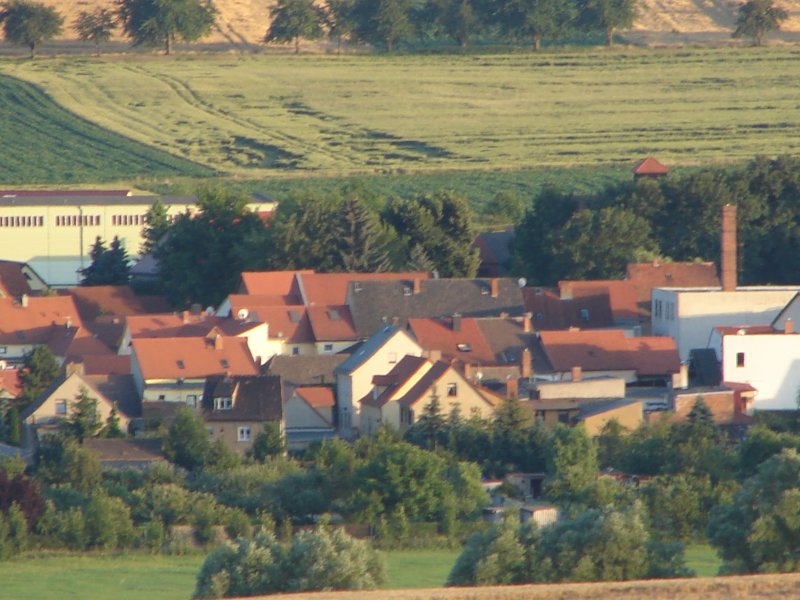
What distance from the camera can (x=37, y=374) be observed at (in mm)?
51438

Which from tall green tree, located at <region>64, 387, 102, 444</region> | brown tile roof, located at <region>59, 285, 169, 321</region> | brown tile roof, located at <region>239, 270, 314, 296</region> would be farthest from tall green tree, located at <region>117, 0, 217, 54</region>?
tall green tree, located at <region>64, 387, 102, 444</region>

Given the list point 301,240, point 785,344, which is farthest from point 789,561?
point 301,240

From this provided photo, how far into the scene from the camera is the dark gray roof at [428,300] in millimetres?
57344

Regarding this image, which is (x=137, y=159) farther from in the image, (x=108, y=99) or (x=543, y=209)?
(x=543, y=209)

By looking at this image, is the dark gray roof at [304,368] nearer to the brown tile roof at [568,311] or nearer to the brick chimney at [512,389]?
the brick chimney at [512,389]

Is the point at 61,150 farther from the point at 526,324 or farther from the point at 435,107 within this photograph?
the point at 526,324

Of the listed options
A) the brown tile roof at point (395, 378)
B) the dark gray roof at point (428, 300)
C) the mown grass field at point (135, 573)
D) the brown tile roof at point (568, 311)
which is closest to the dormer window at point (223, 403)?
the brown tile roof at point (395, 378)

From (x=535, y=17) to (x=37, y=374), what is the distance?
205 ft

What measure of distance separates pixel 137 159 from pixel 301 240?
1150 inches

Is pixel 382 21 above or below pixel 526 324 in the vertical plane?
above

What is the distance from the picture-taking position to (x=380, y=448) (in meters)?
42.3

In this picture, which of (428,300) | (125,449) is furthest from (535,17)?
(125,449)

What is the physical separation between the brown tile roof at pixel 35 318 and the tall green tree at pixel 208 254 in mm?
4619

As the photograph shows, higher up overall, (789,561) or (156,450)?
(789,561)
